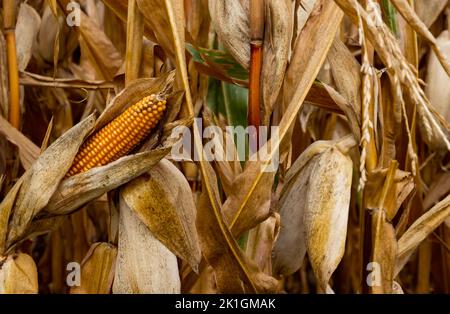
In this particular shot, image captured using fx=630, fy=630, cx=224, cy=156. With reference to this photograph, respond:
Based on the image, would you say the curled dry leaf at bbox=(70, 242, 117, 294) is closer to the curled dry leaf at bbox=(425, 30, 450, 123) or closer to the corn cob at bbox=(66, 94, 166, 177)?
the corn cob at bbox=(66, 94, 166, 177)

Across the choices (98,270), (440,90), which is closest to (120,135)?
(98,270)

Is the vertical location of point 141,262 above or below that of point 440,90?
below

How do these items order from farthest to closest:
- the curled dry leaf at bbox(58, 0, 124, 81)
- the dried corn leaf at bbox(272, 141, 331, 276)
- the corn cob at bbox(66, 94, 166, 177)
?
the curled dry leaf at bbox(58, 0, 124, 81) → the dried corn leaf at bbox(272, 141, 331, 276) → the corn cob at bbox(66, 94, 166, 177)

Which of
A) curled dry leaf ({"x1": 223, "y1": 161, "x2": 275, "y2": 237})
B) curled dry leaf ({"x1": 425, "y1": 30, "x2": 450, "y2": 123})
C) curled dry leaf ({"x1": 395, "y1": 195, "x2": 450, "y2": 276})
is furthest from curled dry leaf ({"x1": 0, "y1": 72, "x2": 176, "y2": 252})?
curled dry leaf ({"x1": 425, "y1": 30, "x2": 450, "y2": 123})

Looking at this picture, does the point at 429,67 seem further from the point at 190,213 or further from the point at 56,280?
the point at 56,280

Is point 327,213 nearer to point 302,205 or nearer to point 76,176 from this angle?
point 302,205
